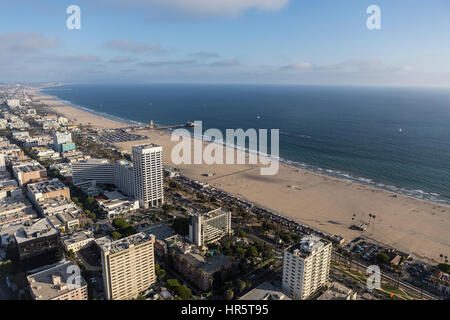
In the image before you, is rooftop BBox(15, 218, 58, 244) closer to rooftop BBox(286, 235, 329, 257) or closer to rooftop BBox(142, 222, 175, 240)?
rooftop BBox(142, 222, 175, 240)

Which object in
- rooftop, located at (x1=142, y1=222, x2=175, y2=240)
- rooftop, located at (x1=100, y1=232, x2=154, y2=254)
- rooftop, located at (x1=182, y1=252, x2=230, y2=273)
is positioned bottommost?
rooftop, located at (x1=182, y1=252, x2=230, y2=273)

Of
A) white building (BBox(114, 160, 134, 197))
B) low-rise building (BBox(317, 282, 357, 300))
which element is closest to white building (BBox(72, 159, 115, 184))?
white building (BBox(114, 160, 134, 197))

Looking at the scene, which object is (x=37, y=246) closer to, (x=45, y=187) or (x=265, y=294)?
(x=45, y=187)

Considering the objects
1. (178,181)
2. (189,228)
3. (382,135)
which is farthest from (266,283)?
(382,135)

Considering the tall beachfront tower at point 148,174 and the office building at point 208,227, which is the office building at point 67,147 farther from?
the office building at point 208,227

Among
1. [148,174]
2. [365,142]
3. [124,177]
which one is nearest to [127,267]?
[148,174]

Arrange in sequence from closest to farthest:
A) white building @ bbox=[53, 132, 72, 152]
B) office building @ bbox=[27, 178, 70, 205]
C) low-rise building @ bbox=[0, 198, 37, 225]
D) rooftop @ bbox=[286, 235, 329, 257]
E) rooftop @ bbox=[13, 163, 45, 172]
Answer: rooftop @ bbox=[286, 235, 329, 257], low-rise building @ bbox=[0, 198, 37, 225], office building @ bbox=[27, 178, 70, 205], rooftop @ bbox=[13, 163, 45, 172], white building @ bbox=[53, 132, 72, 152]
